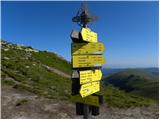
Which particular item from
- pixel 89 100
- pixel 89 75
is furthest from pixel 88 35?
pixel 89 100

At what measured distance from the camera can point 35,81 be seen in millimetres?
25172

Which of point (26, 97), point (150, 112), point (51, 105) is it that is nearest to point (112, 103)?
point (150, 112)

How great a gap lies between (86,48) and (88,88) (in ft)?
3.78

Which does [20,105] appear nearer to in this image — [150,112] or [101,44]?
[150,112]

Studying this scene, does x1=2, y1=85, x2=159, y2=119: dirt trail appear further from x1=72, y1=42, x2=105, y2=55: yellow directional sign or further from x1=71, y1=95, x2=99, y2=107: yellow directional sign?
x1=72, y1=42, x2=105, y2=55: yellow directional sign

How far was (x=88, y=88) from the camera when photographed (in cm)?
881

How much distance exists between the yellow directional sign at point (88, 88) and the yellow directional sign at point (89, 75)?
0.39 ft

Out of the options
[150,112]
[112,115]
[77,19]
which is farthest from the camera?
[150,112]

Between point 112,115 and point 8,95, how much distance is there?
6.71 m

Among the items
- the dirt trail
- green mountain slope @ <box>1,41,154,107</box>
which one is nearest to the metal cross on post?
the dirt trail

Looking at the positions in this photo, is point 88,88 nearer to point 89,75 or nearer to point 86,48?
point 89,75

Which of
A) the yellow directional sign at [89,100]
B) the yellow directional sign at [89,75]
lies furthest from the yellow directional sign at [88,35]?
the yellow directional sign at [89,100]

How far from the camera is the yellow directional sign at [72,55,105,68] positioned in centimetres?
864

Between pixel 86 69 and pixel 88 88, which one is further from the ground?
pixel 86 69
